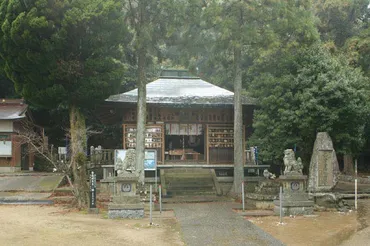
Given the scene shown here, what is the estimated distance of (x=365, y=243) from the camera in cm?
973

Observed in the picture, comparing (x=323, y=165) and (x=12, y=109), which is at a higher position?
(x=12, y=109)

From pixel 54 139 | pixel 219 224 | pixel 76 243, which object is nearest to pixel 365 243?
pixel 219 224

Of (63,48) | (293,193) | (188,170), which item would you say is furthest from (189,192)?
(63,48)

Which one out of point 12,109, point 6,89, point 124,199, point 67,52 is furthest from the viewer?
point 6,89

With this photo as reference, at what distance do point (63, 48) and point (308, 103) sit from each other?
10.5 meters

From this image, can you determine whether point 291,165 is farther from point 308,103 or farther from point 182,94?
point 182,94

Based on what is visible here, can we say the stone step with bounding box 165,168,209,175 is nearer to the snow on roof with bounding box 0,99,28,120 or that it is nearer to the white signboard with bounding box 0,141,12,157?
the snow on roof with bounding box 0,99,28,120

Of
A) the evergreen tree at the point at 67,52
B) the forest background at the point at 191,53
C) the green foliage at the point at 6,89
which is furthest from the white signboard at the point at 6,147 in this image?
the evergreen tree at the point at 67,52

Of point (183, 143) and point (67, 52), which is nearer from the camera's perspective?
point (67, 52)

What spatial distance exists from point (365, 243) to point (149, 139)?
13793 millimetres

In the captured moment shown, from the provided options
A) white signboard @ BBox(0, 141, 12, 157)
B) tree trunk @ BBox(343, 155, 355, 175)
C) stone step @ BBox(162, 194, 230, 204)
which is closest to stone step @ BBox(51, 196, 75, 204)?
stone step @ BBox(162, 194, 230, 204)

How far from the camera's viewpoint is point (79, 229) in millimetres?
11422

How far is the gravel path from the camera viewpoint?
32.4 feet

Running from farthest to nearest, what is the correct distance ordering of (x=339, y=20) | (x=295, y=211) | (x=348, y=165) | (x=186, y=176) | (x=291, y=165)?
(x=348, y=165) < (x=339, y=20) < (x=186, y=176) < (x=291, y=165) < (x=295, y=211)
